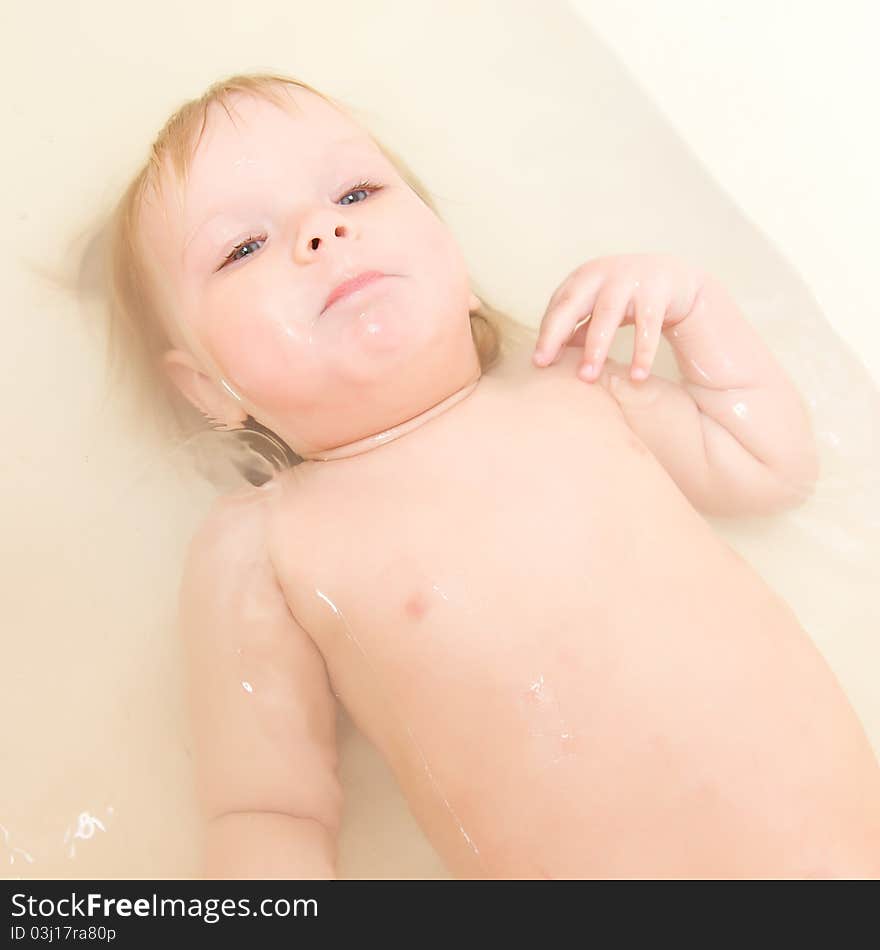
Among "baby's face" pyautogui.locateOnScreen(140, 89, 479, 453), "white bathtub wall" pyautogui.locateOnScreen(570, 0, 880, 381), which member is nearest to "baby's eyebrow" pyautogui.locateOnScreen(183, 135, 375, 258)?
"baby's face" pyautogui.locateOnScreen(140, 89, 479, 453)

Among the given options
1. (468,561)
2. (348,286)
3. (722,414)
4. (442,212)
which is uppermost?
(348,286)

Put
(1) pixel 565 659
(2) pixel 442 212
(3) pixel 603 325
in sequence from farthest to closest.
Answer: (2) pixel 442 212 < (3) pixel 603 325 < (1) pixel 565 659

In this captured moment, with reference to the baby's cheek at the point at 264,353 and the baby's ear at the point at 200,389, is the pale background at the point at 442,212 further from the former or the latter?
the baby's cheek at the point at 264,353

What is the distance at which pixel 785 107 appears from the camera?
3.73ft

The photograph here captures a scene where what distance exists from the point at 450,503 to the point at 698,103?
0.61m

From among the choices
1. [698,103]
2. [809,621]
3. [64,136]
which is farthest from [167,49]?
[809,621]

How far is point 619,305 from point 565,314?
46 millimetres

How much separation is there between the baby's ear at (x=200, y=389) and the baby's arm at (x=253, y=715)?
84 millimetres

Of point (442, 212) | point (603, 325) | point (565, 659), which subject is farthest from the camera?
point (442, 212)

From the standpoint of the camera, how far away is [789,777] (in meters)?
0.74

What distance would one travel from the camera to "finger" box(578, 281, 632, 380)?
87 centimetres

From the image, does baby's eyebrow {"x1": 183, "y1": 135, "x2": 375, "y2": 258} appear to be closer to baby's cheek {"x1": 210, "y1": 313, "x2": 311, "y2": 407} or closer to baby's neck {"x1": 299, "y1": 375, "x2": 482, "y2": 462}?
baby's cheek {"x1": 210, "y1": 313, "x2": 311, "y2": 407}

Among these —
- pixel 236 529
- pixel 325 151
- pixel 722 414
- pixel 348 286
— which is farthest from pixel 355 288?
pixel 722 414

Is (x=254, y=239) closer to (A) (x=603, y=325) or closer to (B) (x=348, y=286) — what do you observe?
(B) (x=348, y=286)
